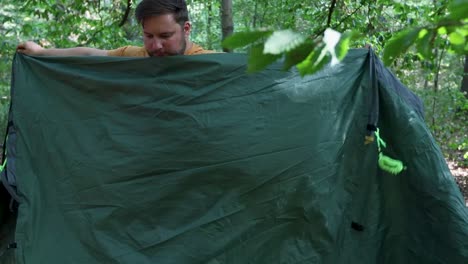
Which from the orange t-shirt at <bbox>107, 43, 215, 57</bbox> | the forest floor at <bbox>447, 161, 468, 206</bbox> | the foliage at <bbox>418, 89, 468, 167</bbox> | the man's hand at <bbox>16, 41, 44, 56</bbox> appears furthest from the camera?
the forest floor at <bbox>447, 161, 468, 206</bbox>

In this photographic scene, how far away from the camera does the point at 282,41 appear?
3.33 ft

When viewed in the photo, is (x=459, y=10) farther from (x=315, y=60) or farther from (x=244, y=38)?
(x=244, y=38)

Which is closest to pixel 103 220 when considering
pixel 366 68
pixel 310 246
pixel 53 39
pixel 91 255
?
pixel 91 255

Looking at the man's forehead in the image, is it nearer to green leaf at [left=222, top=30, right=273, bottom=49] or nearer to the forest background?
the forest background

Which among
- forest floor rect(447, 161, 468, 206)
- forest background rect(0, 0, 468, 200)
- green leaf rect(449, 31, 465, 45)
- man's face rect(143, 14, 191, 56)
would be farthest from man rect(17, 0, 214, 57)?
forest floor rect(447, 161, 468, 206)

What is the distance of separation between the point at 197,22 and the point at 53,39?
19.6ft

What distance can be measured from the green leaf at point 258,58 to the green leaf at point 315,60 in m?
0.07

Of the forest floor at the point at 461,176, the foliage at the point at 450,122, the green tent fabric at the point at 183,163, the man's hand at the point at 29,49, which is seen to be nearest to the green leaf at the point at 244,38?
the green tent fabric at the point at 183,163

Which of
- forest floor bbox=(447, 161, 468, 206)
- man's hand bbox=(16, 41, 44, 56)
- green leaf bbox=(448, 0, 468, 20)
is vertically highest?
green leaf bbox=(448, 0, 468, 20)

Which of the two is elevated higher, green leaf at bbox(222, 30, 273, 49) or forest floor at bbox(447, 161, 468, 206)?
green leaf at bbox(222, 30, 273, 49)

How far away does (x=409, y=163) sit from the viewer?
2887 mm

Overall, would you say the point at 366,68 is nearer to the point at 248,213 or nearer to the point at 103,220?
the point at 248,213

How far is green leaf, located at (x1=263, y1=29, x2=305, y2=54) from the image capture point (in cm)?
100

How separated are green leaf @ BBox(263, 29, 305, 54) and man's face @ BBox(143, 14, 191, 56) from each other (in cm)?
186
